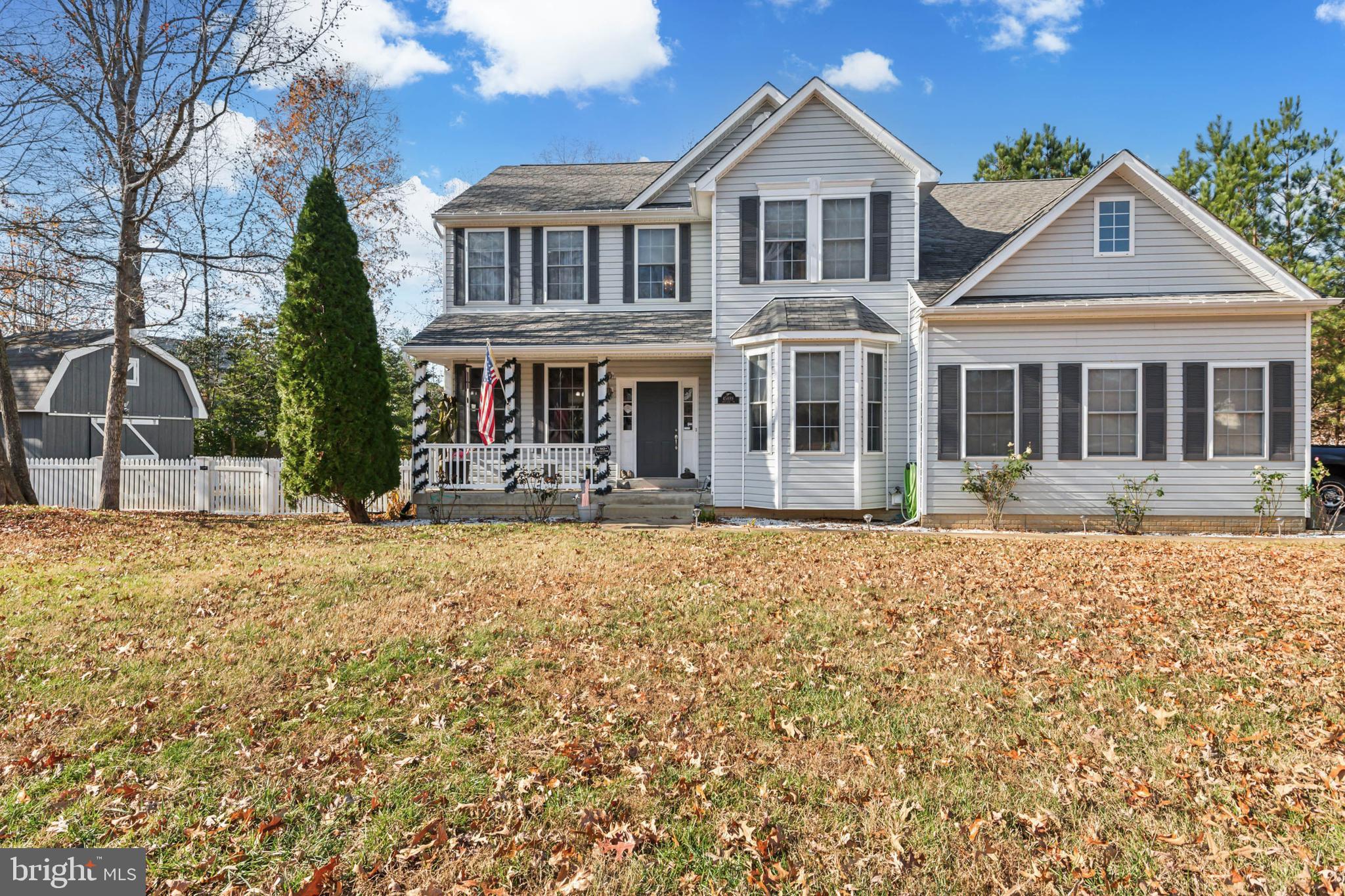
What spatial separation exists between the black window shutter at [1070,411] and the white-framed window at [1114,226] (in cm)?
207

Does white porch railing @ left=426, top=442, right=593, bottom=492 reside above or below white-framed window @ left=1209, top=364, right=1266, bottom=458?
below

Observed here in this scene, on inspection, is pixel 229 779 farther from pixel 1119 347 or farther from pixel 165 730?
pixel 1119 347

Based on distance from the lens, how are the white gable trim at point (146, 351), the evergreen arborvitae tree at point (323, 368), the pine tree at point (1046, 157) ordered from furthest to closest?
1. the pine tree at point (1046, 157)
2. the white gable trim at point (146, 351)
3. the evergreen arborvitae tree at point (323, 368)

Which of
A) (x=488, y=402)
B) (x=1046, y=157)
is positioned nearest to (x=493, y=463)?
(x=488, y=402)

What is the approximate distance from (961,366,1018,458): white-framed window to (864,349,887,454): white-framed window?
4.81ft

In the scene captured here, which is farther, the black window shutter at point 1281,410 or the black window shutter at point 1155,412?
the black window shutter at point 1155,412

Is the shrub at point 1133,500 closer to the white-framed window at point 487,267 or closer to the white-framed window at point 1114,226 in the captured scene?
the white-framed window at point 1114,226

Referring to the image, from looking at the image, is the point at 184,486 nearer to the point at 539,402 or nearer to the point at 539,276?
the point at 539,402

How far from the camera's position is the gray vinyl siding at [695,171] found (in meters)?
15.3

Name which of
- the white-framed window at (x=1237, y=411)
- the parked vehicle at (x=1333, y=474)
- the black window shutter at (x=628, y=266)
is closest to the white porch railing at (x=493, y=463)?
the black window shutter at (x=628, y=266)

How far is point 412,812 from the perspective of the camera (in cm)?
358

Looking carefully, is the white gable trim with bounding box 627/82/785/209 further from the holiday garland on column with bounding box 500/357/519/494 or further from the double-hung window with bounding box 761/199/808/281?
the holiday garland on column with bounding box 500/357/519/494

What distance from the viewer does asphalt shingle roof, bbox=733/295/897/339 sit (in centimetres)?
1275

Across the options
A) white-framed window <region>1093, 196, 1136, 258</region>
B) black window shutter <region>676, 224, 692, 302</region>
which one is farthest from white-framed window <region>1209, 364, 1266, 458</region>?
black window shutter <region>676, 224, 692, 302</region>
